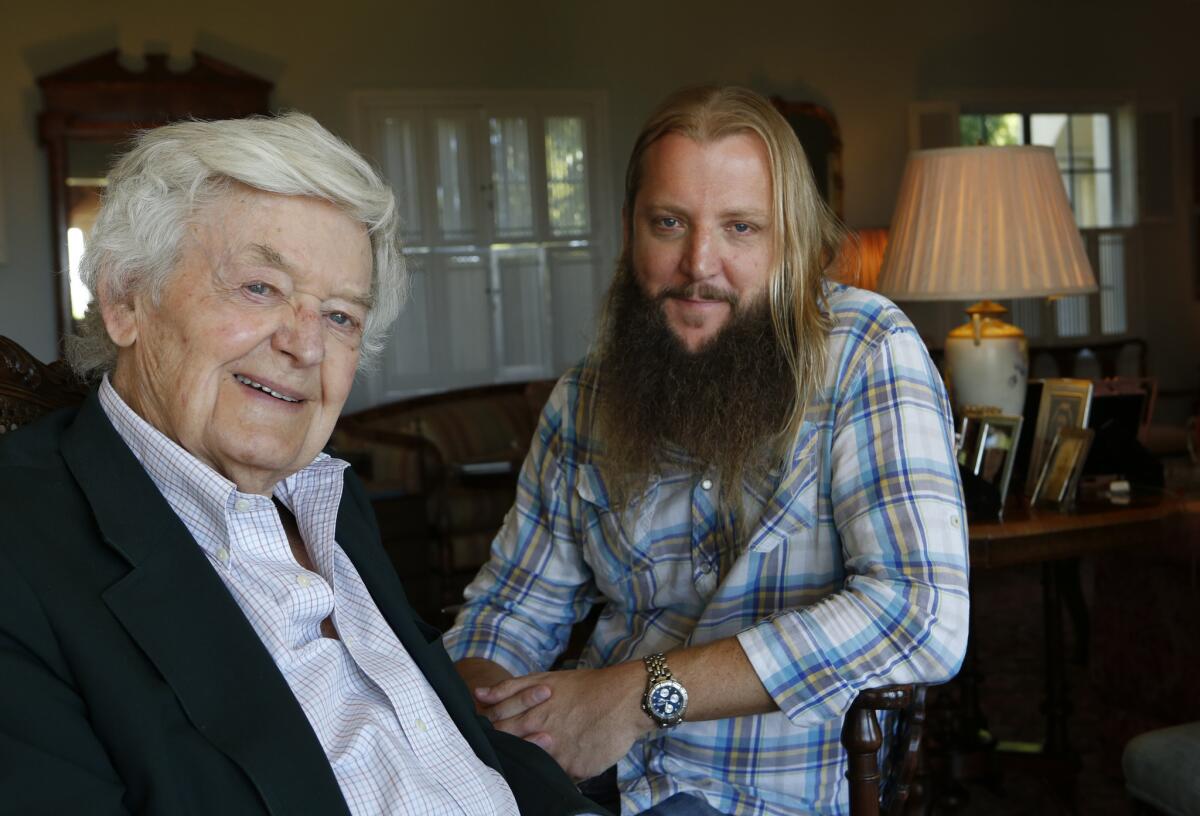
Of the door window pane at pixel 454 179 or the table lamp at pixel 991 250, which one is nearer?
the table lamp at pixel 991 250

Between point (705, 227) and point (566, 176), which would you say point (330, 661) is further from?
point (566, 176)

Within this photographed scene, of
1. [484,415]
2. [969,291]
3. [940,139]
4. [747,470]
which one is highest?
[940,139]

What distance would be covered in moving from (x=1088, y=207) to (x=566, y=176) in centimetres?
436

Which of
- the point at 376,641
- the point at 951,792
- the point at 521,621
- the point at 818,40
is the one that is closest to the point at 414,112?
the point at 818,40

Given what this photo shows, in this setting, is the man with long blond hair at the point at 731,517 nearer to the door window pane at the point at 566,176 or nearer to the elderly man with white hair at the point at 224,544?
the elderly man with white hair at the point at 224,544

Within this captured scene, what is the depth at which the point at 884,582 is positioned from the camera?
1.77 metres

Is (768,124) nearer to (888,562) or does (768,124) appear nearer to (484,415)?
(888,562)

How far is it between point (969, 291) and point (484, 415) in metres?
4.84

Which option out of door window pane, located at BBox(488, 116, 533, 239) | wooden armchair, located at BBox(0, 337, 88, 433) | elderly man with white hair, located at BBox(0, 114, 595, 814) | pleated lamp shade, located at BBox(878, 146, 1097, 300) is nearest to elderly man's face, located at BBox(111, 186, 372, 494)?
elderly man with white hair, located at BBox(0, 114, 595, 814)

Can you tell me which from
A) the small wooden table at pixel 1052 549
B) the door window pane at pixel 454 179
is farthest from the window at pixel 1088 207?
the small wooden table at pixel 1052 549

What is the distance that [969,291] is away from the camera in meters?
3.17

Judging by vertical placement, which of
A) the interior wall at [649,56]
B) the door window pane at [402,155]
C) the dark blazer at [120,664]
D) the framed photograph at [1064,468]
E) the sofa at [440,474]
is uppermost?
the interior wall at [649,56]

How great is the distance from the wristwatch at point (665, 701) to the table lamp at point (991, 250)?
1722 mm

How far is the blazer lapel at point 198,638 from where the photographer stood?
3.98ft
